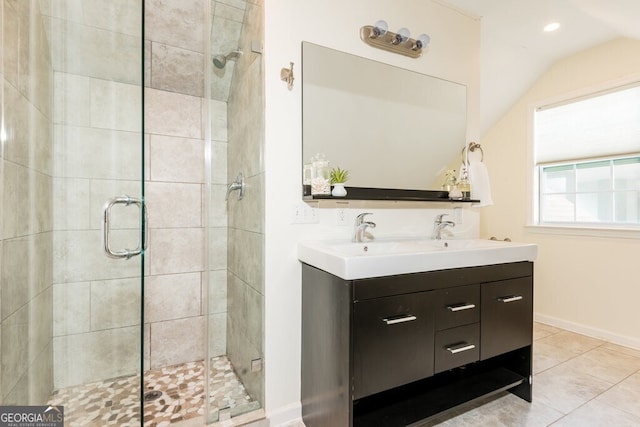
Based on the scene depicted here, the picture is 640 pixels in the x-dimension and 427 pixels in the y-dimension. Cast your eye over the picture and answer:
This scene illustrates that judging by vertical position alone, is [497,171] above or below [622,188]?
above

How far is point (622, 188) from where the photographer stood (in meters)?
2.68

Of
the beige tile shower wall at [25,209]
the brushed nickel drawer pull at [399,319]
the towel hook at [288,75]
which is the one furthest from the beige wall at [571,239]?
the beige tile shower wall at [25,209]

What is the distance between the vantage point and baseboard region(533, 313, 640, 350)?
2582 mm

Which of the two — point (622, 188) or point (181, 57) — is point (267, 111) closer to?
point (181, 57)

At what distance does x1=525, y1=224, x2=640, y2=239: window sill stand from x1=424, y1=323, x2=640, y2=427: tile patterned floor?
37.5 inches

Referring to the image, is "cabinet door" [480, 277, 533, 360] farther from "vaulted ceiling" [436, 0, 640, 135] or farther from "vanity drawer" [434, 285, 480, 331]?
"vaulted ceiling" [436, 0, 640, 135]

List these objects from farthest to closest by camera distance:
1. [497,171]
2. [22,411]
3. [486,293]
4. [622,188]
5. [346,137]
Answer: [497,171]
[622,188]
[346,137]
[486,293]
[22,411]

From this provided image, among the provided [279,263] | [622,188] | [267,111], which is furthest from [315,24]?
[622,188]

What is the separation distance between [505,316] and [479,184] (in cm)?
103

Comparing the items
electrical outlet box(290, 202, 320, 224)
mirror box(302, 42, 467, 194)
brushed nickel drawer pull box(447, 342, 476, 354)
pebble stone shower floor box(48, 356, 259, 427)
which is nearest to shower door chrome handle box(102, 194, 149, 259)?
pebble stone shower floor box(48, 356, 259, 427)

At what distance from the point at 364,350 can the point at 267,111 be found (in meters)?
1.30

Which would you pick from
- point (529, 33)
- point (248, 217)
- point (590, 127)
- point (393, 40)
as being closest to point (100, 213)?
point (248, 217)

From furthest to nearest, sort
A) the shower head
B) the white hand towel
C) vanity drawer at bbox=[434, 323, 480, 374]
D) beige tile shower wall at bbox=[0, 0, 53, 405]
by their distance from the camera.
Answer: the white hand towel < the shower head < vanity drawer at bbox=[434, 323, 480, 374] < beige tile shower wall at bbox=[0, 0, 53, 405]

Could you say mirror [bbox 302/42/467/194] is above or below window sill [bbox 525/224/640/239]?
above
